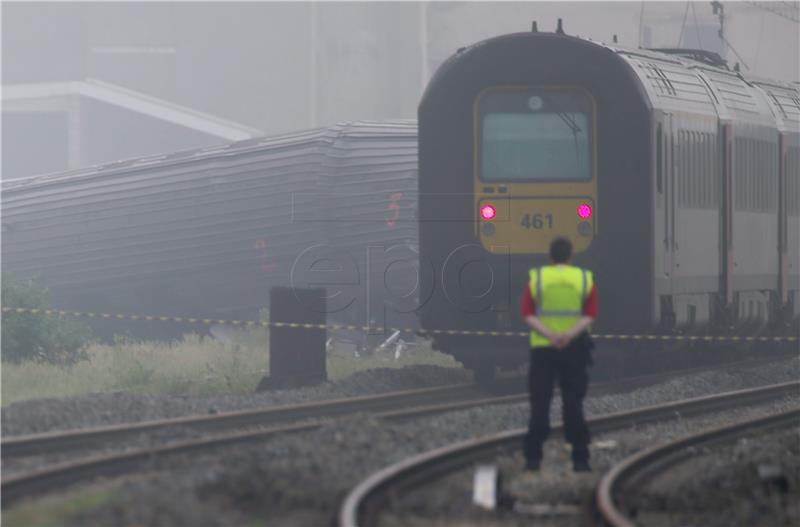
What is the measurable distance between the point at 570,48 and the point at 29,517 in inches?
354

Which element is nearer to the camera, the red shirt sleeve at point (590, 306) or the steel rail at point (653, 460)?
the steel rail at point (653, 460)

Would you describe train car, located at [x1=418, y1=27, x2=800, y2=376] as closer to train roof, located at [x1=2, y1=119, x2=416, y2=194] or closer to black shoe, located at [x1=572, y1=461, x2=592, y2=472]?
black shoe, located at [x1=572, y1=461, x2=592, y2=472]

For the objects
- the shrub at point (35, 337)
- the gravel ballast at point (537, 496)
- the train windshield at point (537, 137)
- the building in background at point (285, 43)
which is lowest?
the gravel ballast at point (537, 496)

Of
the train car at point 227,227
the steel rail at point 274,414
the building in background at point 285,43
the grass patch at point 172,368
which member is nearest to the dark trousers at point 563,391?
the steel rail at point 274,414

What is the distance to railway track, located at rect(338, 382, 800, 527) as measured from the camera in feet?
23.8

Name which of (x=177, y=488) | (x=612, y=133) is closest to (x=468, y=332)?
(x=612, y=133)

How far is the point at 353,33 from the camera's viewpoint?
4397 cm

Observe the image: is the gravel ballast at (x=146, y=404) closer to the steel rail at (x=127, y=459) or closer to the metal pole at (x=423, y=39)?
the steel rail at (x=127, y=459)

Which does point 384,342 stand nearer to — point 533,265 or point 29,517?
point 533,265

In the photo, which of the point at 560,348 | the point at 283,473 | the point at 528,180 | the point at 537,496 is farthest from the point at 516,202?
the point at 283,473

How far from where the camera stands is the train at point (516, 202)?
47.0ft

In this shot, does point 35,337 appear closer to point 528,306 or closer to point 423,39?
point 528,306

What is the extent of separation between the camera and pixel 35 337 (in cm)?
1758

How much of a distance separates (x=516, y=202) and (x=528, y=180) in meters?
0.26
